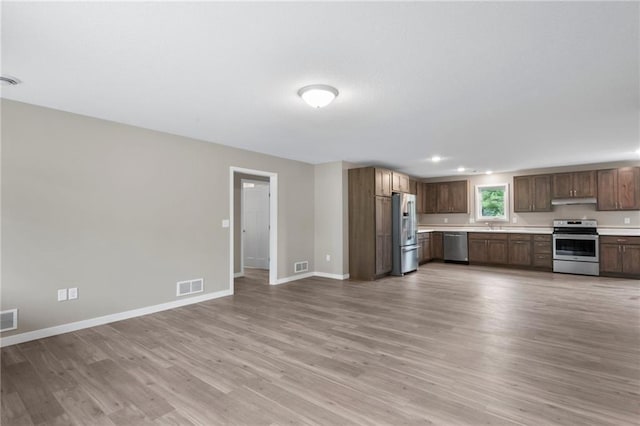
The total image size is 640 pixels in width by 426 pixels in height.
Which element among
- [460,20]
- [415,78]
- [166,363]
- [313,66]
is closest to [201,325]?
[166,363]

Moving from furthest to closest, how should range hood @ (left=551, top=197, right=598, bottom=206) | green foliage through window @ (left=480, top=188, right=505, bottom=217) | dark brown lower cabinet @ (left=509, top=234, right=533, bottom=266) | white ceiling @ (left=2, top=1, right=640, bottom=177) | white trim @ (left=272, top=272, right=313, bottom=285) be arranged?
Answer: green foliage through window @ (left=480, top=188, right=505, bottom=217) → dark brown lower cabinet @ (left=509, top=234, right=533, bottom=266) → range hood @ (left=551, top=197, right=598, bottom=206) → white trim @ (left=272, top=272, right=313, bottom=285) → white ceiling @ (left=2, top=1, right=640, bottom=177)

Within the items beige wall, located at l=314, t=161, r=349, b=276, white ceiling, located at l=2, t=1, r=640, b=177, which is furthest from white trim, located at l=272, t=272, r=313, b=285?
white ceiling, located at l=2, t=1, r=640, b=177

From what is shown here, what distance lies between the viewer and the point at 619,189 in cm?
646

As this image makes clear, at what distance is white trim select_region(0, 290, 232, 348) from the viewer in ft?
9.99

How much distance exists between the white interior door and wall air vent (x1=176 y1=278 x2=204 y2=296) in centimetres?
285

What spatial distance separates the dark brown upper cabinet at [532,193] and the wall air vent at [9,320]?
915 centimetres

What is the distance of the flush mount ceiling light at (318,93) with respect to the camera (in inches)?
108

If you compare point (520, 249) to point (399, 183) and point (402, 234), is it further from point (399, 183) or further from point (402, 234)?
point (399, 183)

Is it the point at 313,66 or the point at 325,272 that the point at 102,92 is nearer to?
the point at 313,66

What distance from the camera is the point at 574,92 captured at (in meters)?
2.91

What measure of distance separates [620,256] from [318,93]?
279 inches

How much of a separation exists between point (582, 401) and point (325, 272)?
473 cm

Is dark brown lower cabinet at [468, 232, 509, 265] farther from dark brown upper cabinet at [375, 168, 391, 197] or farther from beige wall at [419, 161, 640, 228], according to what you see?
dark brown upper cabinet at [375, 168, 391, 197]

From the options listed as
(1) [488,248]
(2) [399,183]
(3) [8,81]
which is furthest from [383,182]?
(3) [8,81]
